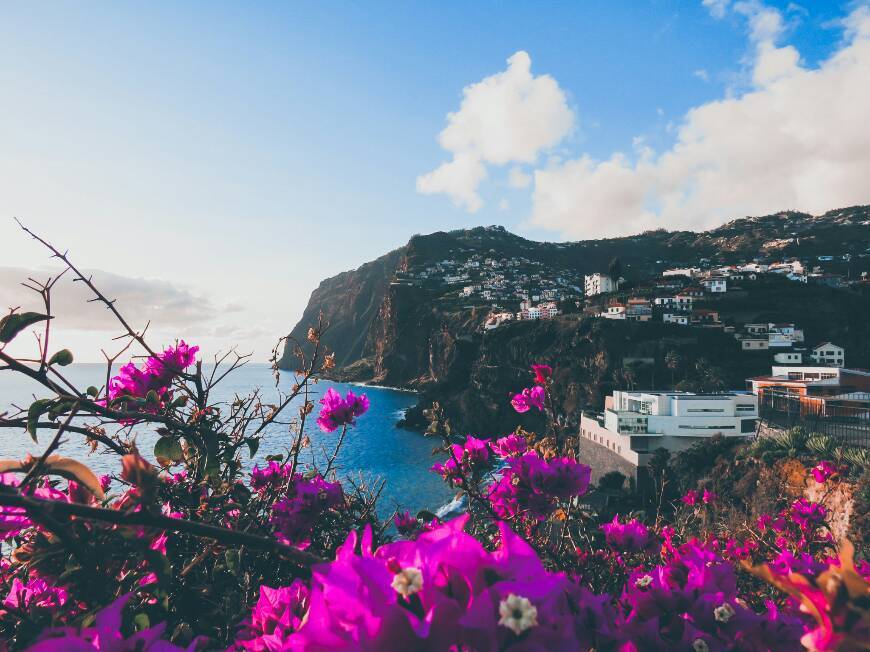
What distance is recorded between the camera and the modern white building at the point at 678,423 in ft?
78.6

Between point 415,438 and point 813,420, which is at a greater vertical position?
point 813,420

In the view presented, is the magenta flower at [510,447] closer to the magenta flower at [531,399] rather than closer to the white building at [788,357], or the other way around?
the magenta flower at [531,399]

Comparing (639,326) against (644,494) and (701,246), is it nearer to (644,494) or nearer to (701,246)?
(644,494)

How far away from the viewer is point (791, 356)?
46469mm

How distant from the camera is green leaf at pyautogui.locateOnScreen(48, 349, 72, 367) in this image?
4.11 ft

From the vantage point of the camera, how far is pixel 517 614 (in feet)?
1.95

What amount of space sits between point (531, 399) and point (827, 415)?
955 inches

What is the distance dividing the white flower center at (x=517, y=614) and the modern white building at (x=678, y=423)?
85.2ft

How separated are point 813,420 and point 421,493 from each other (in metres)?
20.5

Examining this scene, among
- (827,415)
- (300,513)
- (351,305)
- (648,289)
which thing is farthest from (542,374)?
(351,305)

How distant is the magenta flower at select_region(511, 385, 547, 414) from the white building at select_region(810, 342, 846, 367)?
189ft

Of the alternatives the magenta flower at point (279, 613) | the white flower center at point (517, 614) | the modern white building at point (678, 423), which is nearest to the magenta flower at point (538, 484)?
the magenta flower at point (279, 613)

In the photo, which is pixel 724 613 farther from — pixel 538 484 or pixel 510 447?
pixel 510 447

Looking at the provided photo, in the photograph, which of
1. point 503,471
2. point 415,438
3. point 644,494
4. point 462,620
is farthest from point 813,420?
point 415,438
